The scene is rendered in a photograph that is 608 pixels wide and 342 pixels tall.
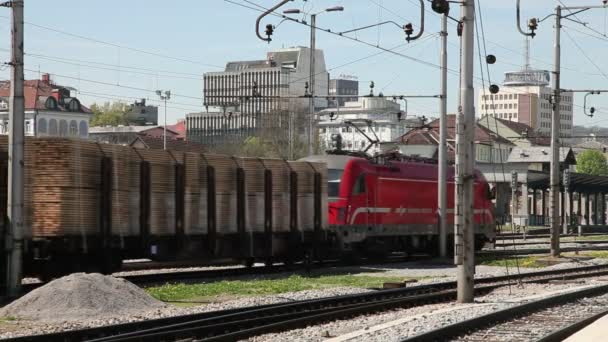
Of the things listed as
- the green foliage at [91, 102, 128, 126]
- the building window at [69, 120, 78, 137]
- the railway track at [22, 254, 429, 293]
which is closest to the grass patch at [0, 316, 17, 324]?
the railway track at [22, 254, 429, 293]

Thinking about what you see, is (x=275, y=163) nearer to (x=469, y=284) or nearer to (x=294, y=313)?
(x=469, y=284)

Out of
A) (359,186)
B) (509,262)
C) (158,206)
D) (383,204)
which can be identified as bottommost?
(509,262)

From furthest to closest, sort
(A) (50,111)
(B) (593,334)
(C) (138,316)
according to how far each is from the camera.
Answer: (A) (50,111) → (C) (138,316) → (B) (593,334)

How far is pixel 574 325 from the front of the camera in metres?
16.0

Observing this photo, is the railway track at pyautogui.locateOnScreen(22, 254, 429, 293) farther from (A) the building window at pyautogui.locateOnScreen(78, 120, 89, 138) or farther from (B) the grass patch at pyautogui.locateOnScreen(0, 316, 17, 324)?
(A) the building window at pyautogui.locateOnScreen(78, 120, 89, 138)

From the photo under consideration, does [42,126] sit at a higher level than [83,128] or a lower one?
lower

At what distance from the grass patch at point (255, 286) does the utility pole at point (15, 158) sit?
9.36ft

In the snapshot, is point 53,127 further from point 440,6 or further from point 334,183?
point 440,6

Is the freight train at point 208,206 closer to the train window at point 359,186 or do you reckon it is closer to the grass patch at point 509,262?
the train window at point 359,186

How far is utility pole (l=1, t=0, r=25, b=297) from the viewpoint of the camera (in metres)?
20.7

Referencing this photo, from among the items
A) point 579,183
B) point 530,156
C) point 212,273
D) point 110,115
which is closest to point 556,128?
point 212,273

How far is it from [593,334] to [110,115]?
16553cm

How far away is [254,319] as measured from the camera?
1681 centimetres

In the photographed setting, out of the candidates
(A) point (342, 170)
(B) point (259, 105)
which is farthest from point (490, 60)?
(B) point (259, 105)
